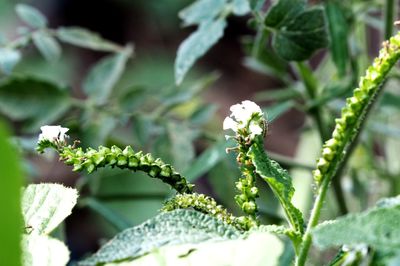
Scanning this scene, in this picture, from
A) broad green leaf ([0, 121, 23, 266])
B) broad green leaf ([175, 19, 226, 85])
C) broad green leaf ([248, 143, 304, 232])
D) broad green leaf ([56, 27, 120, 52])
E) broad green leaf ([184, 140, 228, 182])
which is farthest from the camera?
broad green leaf ([56, 27, 120, 52])

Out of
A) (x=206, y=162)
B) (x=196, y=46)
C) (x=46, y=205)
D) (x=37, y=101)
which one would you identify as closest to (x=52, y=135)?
(x=46, y=205)

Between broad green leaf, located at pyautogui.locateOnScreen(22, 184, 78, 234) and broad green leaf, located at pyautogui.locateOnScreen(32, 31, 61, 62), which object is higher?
broad green leaf, located at pyautogui.locateOnScreen(32, 31, 61, 62)

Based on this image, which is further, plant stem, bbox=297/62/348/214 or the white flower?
Answer: plant stem, bbox=297/62/348/214

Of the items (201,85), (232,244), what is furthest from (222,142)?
(232,244)

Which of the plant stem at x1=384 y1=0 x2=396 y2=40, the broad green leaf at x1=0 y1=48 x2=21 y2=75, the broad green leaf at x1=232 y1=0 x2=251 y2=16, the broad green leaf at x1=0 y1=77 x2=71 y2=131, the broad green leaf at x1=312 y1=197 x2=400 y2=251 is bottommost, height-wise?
the broad green leaf at x1=312 y1=197 x2=400 y2=251

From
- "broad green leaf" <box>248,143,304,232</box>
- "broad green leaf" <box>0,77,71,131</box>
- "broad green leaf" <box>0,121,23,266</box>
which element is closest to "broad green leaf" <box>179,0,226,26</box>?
"broad green leaf" <box>0,77,71,131</box>

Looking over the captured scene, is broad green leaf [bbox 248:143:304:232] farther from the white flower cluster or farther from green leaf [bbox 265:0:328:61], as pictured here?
green leaf [bbox 265:0:328:61]

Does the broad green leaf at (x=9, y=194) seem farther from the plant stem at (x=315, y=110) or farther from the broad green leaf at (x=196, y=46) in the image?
the plant stem at (x=315, y=110)
